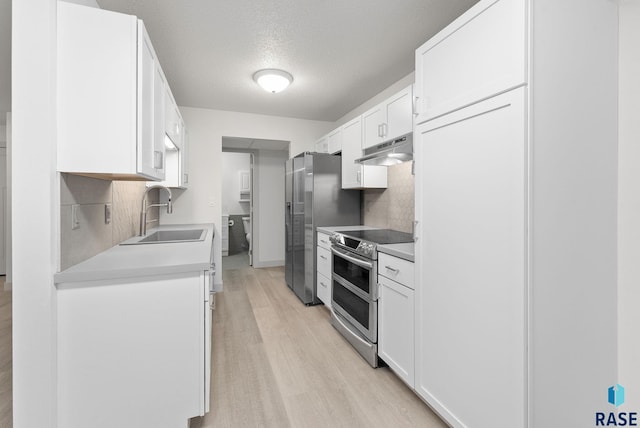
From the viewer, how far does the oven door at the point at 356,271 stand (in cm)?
211

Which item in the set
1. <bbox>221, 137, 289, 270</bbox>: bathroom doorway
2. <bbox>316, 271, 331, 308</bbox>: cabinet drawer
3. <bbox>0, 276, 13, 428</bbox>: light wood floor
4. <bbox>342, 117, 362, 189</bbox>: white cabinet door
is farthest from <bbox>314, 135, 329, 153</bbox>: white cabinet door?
<bbox>0, 276, 13, 428</bbox>: light wood floor

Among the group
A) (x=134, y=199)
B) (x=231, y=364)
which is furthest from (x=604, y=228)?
(x=134, y=199)

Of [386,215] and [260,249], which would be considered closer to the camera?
[386,215]

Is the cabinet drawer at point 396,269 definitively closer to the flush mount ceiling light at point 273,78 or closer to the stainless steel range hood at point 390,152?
the stainless steel range hood at point 390,152

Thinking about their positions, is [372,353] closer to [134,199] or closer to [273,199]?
[134,199]

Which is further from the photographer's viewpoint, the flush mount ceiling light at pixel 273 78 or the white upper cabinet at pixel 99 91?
the flush mount ceiling light at pixel 273 78

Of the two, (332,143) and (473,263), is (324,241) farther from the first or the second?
(473,263)

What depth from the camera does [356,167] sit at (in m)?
3.13

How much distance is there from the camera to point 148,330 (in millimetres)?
1368

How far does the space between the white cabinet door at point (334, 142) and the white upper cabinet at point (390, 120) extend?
56 centimetres

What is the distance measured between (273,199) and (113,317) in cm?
411

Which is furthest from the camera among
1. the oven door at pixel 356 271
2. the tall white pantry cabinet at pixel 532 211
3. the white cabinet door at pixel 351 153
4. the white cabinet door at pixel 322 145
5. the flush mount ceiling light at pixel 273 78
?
the white cabinet door at pixel 322 145

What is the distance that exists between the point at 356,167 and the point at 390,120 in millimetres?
778

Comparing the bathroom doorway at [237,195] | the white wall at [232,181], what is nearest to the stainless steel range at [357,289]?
the bathroom doorway at [237,195]
